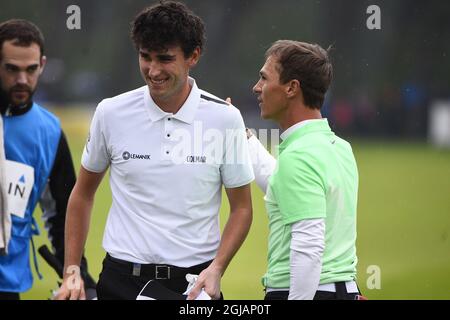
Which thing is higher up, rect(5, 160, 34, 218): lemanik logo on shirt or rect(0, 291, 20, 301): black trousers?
rect(5, 160, 34, 218): lemanik logo on shirt

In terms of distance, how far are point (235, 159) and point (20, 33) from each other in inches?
56.0

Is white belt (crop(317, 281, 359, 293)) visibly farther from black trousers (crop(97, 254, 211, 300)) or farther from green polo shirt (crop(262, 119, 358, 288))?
black trousers (crop(97, 254, 211, 300))

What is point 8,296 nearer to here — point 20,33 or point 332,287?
point 20,33

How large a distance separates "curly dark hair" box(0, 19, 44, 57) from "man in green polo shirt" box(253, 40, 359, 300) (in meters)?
1.43

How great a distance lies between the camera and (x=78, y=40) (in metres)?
27.1

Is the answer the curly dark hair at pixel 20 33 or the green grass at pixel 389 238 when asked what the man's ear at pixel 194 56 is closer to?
the curly dark hair at pixel 20 33

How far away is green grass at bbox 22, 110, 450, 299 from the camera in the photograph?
8312 mm

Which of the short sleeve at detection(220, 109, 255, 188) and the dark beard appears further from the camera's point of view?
the dark beard

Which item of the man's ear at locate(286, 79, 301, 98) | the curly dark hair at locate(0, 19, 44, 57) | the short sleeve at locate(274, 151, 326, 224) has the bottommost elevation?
the short sleeve at locate(274, 151, 326, 224)

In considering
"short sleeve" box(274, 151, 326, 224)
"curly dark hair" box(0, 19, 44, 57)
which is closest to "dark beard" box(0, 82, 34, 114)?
"curly dark hair" box(0, 19, 44, 57)

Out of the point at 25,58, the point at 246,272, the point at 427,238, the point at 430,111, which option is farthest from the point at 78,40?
the point at 25,58

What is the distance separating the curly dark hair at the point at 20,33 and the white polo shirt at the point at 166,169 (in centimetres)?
90

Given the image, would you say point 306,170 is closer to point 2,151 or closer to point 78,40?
point 2,151

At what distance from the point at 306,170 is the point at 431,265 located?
684 centimetres
